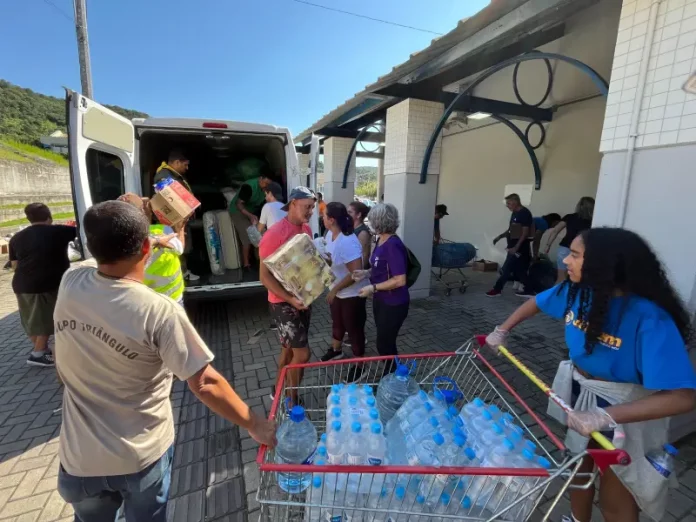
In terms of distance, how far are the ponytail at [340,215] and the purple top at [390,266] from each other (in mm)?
487

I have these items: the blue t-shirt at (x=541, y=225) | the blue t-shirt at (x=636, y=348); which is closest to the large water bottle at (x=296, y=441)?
the blue t-shirt at (x=636, y=348)

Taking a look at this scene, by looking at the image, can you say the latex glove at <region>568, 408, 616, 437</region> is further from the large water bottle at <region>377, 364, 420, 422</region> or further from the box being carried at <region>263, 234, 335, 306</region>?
the box being carried at <region>263, 234, 335, 306</region>

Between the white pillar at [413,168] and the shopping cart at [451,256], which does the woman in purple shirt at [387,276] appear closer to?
the white pillar at [413,168]

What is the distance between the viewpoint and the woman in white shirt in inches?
126

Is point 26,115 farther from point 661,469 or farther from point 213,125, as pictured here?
point 661,469

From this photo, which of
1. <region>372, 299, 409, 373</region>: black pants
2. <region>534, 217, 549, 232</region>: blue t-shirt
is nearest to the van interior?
<region>372, 299, 409, 373</region>: black pants

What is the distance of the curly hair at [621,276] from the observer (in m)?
1.43

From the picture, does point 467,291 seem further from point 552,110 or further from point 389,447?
point 389,447

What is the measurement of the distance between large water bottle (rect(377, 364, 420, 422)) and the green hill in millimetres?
39381

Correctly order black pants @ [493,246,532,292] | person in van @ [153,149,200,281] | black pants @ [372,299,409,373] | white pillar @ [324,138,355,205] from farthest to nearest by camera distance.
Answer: white pillar @ [324,138,355,205], black pants @ [493,246,532,292], person in van @ [153,149,200,281], black pants @ [372,299,409,373]

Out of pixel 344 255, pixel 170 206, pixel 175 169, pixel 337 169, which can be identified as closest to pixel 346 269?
pixel 344 255

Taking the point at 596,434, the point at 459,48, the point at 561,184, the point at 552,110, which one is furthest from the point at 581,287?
the point at 552,110

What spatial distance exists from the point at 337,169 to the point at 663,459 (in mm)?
9178

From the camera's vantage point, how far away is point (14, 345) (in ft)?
14.0
